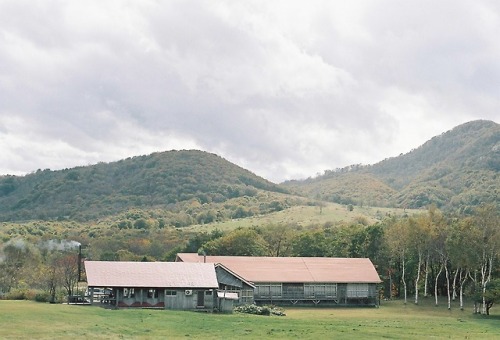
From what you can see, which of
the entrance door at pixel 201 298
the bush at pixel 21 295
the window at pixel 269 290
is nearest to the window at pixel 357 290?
the window at pixel 269 290

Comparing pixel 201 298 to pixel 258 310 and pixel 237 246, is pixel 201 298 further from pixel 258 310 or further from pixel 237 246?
pixel 237 246

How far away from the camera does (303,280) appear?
67.6 metres

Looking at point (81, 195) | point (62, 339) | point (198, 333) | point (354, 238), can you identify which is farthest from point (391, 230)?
point (81, 195)

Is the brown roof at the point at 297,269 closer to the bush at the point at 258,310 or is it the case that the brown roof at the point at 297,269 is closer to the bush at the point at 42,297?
the bush at the point at 258,310

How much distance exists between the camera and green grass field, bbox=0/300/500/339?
33781 mm

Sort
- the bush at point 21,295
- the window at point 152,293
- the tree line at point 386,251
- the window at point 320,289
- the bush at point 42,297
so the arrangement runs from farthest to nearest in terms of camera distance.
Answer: the window at point 320,289 → the tree line at point 386,251 → the bush at point 21,295 → the window at point 152,293 → the bush at point 42,297

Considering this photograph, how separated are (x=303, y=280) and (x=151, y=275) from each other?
1813 centimetres

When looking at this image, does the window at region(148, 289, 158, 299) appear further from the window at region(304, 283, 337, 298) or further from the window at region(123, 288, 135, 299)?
the window at region(304, 283, 337, 298)

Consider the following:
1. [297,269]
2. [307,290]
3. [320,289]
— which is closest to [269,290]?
[307,290]

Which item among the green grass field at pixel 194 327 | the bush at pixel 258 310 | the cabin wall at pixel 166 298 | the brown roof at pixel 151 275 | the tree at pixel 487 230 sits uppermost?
the tree at pixel 487 230

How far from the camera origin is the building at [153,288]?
2130 inches

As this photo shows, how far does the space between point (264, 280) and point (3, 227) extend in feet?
307

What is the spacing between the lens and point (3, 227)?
14250 cm

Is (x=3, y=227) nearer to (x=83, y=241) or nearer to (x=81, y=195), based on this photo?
(x=83, y=241)
